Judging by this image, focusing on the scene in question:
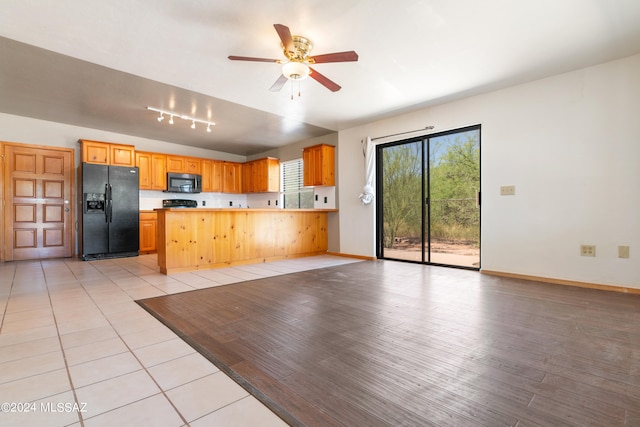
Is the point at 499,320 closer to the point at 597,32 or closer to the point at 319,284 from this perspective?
the point at 319,284

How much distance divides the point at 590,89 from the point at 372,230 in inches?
135

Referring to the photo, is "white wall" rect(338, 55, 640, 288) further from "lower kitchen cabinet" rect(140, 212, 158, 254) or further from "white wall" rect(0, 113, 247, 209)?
"lower kitchen cabinet" rect(140, 212, 158, 254)

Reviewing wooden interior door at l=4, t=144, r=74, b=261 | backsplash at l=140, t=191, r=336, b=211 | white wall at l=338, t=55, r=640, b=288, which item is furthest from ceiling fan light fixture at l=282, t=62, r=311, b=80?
wooden interior door at l=4, t=144, r=74, b=261

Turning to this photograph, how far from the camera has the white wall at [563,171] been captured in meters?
3.19

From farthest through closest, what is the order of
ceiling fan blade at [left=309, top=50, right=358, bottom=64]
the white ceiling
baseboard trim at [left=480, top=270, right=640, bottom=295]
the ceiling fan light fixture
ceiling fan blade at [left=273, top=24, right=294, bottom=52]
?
baseboard trim at [left=480, top=270, right=640, bottom=295]
the ceiling fan light fixture
ceiling fan blade at [left=309, top=50, right=358, bottom=64]
the white ceiling
ceiling fan blade at [left=273, top=24, right=294, bottom=52]

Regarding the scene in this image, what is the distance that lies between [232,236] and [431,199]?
324 cm

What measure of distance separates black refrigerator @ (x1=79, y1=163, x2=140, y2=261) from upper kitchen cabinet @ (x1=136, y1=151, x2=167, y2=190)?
1.93ft

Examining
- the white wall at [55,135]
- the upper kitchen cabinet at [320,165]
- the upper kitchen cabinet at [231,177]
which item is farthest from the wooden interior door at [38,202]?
the upper kitchen cabinet at [320,165]

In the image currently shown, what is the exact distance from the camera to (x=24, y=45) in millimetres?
2896

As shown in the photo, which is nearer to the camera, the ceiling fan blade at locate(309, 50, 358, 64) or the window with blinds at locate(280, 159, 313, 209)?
the ceiling fan blade at locate(309, 50, 358, 64)

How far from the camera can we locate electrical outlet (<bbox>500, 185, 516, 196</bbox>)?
12.8ft

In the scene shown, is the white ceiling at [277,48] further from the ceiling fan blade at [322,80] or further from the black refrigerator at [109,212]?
the black refrigerator at [109,212]

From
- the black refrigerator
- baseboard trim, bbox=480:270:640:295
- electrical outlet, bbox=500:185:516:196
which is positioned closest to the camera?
baseboard trim, bbox=480:270:640:295

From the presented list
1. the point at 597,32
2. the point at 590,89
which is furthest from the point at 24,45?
the point at 590,89
